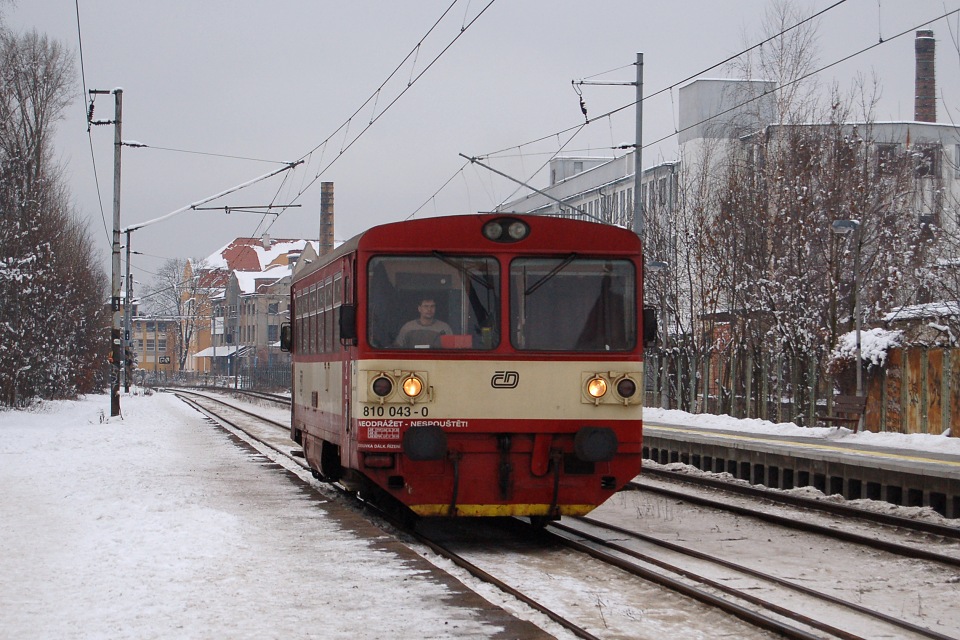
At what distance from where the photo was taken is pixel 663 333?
3525cm

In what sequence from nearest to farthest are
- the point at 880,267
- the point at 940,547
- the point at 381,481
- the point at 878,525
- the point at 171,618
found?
the point at 171,618
the point at 381,481
the point at 940,547
the point at 878,525
the point at 880,267

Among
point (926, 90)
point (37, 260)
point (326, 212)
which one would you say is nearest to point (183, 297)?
point (326, 212)

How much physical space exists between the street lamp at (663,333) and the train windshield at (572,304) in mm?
21006

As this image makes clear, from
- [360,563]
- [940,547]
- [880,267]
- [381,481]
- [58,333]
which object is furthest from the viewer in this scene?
[58,333]

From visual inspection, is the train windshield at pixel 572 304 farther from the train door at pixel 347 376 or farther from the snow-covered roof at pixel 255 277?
the snow-covered roof at pixel 255 277

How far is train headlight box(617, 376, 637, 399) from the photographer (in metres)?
11.4

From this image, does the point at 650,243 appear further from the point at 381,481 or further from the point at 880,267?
the point at 381,481

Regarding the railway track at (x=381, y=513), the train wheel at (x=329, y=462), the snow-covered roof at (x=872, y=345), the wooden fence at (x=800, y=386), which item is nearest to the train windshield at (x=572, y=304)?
the railway track at (x=381, y=513)

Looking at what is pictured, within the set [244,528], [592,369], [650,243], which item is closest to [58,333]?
[650,243]

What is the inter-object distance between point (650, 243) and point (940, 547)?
85.0 ft

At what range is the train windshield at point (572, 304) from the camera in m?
11.4

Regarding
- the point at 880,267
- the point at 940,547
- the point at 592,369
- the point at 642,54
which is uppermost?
the point at 642,54

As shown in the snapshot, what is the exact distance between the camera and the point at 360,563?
10.4m

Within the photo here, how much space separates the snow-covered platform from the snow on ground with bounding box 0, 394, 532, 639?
6.52 m
